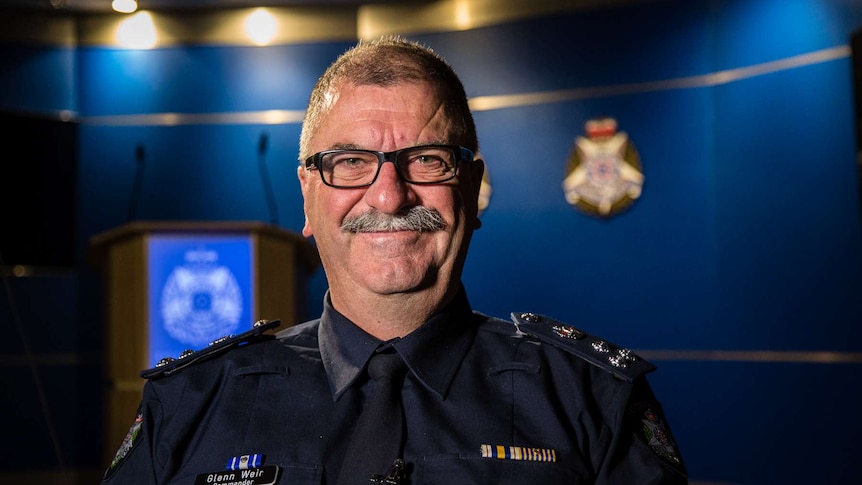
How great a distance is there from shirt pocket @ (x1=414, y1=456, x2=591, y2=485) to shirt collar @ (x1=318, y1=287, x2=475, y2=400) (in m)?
0.11

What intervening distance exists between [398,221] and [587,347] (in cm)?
35

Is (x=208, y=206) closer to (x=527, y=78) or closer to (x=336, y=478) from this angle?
(x=527, y=78)

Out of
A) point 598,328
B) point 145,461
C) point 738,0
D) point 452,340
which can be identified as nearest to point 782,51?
point 738,0

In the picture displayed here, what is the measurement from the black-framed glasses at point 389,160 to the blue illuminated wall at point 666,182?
3.40 meters

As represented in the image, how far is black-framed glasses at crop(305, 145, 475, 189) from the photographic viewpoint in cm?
149

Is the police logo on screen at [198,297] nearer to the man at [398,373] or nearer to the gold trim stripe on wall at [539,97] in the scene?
the man at [398,373]

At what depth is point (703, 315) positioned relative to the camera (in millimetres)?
5051

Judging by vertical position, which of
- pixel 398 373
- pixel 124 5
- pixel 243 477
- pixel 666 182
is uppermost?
pixel 124 5

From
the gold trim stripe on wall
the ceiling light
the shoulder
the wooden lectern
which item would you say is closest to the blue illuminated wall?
the gold trim stripe on wall

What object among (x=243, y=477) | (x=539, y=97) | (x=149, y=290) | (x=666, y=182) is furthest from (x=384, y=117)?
(x=539, y=97)

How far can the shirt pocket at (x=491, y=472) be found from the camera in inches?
54.3

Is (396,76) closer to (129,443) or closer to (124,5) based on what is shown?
(129,443)

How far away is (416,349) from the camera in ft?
4.94

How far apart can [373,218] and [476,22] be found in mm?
4363
